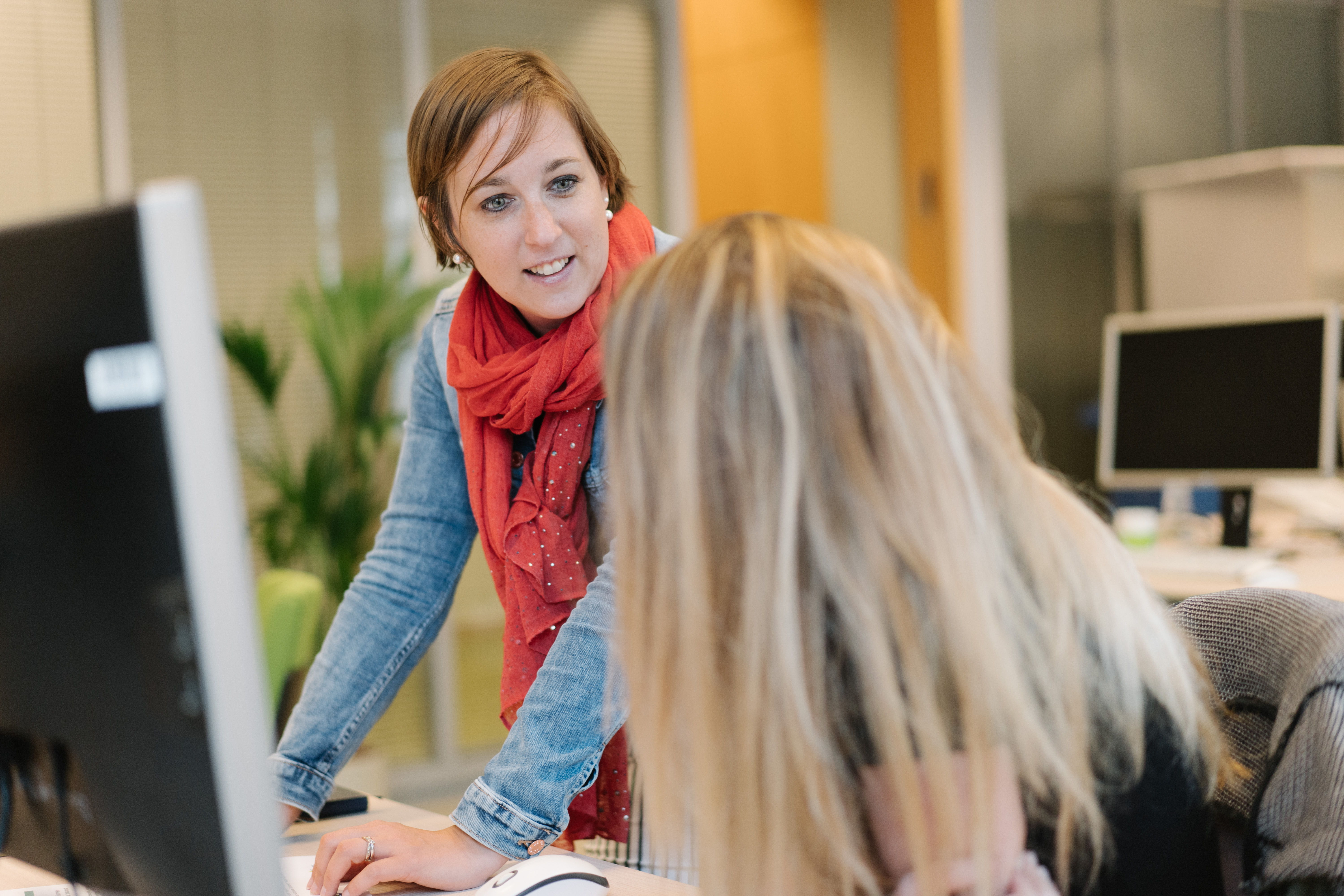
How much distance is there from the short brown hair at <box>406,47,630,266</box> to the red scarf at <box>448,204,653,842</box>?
0.42 feet

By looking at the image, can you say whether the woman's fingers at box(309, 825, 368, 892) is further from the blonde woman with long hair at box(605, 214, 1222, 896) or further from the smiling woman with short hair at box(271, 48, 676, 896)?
the blonde woman with long hair at box(605, 214, 1222, 896)

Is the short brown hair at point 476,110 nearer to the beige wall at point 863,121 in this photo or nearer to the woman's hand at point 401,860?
the woman's hand at point 401,860

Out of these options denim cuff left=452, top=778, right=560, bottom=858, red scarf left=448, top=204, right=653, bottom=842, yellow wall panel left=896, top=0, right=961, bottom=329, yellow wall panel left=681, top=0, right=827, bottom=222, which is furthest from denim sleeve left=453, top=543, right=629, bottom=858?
yellow wall panel left=681, top=0, right=827, bottom=222

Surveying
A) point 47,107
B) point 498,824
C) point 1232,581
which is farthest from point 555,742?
point 47,107

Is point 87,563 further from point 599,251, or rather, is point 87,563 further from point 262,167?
point 262,167

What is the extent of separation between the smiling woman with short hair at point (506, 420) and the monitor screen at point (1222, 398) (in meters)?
2.24

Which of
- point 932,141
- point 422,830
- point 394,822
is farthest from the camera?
point 932,141

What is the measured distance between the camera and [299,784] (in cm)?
128

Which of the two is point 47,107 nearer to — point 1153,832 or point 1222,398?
point 1222,398

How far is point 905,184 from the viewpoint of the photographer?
524cm

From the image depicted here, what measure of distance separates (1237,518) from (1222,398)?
0.31m

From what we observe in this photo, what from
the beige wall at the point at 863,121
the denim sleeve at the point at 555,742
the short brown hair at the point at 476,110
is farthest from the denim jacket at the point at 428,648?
the beige wall at the point at 863,121

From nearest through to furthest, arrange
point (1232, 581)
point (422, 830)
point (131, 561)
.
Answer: point (131, 561) < point (422, 830) < point (1232, 581)

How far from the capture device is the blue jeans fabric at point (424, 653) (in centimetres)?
108
